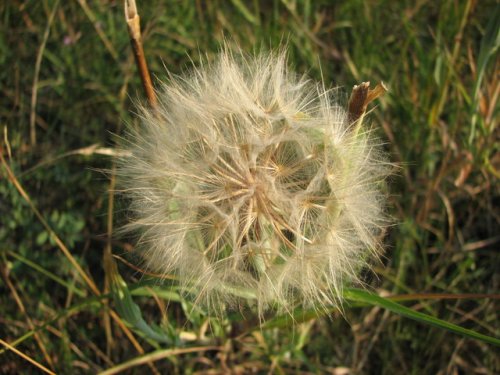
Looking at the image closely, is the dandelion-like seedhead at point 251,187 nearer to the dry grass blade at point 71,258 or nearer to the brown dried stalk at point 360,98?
the brown dried stalk at point 360,98

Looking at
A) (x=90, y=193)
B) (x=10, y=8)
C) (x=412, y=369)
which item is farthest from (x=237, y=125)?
(x=10, y=8)

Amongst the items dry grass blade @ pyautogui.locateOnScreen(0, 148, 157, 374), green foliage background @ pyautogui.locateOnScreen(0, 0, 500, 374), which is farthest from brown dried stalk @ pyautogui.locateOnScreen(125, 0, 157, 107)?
dry grass blade @ pyautogui.locateOnScreen(0, 148, 157, 374)

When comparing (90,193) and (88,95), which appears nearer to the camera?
(90,193)

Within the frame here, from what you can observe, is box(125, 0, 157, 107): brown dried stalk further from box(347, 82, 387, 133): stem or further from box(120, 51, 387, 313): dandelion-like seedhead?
box(347, 82, 387, 133): stem

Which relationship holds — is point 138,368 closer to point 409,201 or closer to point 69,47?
point 409,201

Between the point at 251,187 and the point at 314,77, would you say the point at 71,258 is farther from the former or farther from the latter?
the point at 314,77

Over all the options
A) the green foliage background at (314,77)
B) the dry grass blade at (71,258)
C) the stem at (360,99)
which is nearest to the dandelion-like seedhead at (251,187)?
the stem at (360,99)
